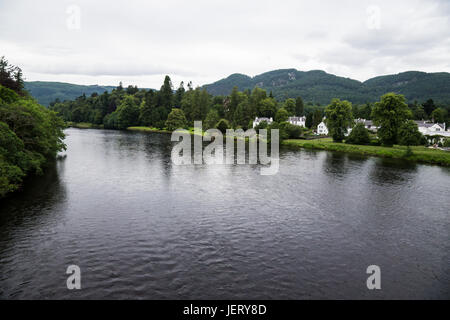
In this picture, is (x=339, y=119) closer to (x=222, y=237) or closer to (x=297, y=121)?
(x=297, y=121)

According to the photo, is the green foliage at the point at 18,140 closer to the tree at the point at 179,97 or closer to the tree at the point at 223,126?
the tree at the point at 223,126

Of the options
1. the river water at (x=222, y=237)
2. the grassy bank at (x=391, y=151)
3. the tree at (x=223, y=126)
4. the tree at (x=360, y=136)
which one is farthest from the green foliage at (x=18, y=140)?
the tree at (x=360, y=136)

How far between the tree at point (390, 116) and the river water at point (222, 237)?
103 ft

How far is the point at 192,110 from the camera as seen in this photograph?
397 feet

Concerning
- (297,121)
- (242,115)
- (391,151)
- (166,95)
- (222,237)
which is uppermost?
(166,95)

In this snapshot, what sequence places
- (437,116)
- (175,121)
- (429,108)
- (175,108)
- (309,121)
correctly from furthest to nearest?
1. (429,108)
2. (175,108)
3. (309,121)
4. (437,116)
5. (175,121)

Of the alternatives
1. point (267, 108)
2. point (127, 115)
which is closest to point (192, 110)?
point (127, 115)

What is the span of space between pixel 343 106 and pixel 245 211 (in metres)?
64.1

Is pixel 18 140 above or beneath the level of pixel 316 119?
beneath

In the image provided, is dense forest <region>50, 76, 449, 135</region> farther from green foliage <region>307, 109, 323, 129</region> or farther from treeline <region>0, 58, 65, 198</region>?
treeline <region>0, 58, 65, 198</region>

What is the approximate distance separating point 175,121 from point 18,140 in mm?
84695

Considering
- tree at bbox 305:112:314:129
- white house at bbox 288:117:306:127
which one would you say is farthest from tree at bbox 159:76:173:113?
tree at bbox 305:112:314:129

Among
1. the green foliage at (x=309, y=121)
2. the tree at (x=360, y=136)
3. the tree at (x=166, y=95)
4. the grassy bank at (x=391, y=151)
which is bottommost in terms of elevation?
the grassy bank at (x=391, y=151)

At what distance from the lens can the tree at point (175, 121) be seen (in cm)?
11169
